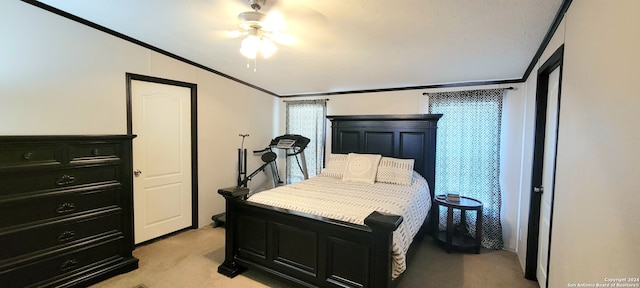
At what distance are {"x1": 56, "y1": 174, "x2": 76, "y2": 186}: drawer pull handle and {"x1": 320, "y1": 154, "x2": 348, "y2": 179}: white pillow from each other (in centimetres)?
263

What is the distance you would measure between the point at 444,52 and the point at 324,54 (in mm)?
1196

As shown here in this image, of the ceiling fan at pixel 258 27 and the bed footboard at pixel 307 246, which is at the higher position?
the ceiling fan at pixel 258 27

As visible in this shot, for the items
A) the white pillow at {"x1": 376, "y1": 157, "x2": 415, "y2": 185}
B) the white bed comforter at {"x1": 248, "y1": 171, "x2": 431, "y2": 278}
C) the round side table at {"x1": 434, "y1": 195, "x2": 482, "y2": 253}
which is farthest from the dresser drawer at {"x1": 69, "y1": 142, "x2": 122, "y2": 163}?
the round side table at {"x1": 434, "y1": 195, "x2": 482, "y2": 253}

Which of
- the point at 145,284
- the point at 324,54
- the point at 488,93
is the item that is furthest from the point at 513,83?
the point at 145,284

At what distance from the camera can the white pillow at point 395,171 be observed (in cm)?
320

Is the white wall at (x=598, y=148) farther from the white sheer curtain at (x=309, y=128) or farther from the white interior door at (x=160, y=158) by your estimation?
the white interior door at (x=160, y=158)

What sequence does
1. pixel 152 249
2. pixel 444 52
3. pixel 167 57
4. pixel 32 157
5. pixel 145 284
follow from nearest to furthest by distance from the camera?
pixel 32 157 < pixel 145 284 < pixel 444 52 < pixel 152 249 < pixel 167 57

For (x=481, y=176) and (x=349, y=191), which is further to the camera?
(x=481, y=176)

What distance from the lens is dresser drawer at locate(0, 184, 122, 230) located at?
1918mm

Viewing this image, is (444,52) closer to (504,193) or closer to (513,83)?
(513,83)

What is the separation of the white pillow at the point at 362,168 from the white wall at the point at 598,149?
185 centimetres

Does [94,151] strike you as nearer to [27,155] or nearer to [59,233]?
[27,155]

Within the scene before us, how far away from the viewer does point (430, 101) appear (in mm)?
3521

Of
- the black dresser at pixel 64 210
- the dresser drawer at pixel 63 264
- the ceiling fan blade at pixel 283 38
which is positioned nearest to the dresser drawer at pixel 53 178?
the black dresser at pixel 64 210
